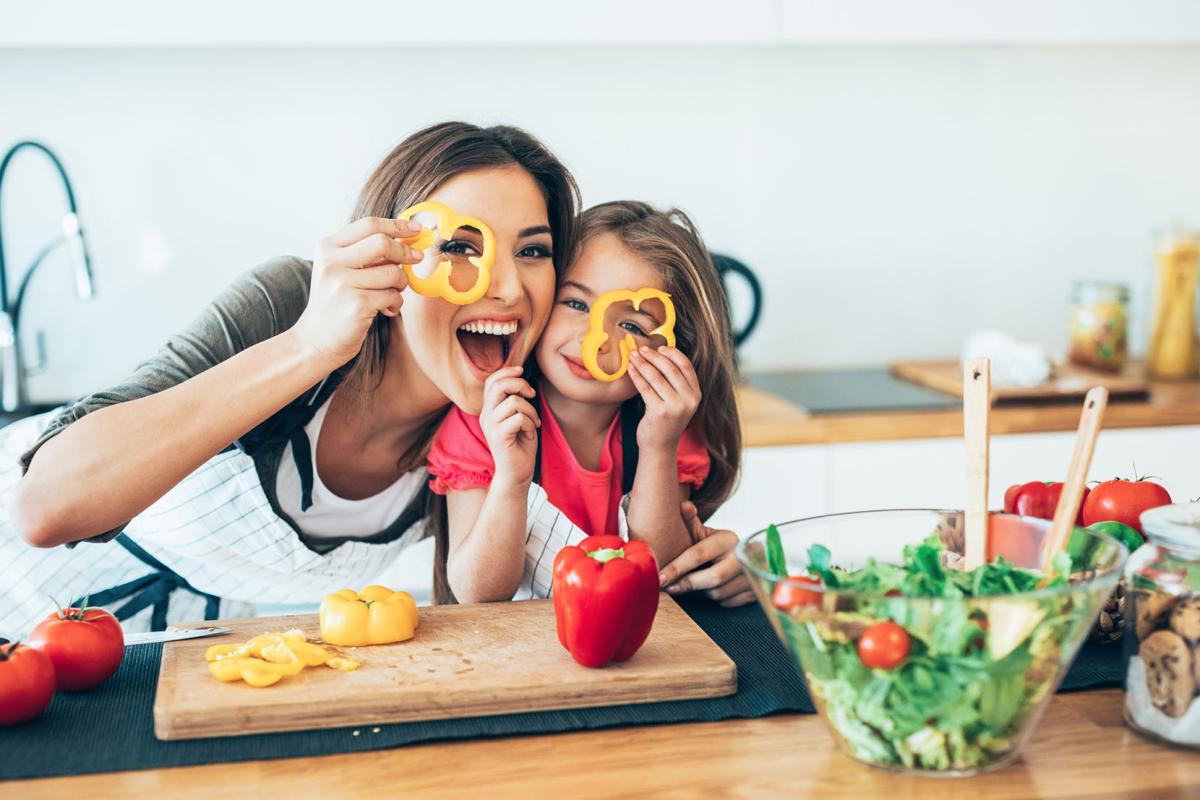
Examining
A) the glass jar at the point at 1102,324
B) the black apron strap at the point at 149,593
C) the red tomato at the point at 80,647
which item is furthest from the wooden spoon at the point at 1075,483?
the glass jar at the point at 1102,324

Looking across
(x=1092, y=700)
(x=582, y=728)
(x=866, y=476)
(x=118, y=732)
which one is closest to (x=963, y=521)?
(x=1092, y=700)

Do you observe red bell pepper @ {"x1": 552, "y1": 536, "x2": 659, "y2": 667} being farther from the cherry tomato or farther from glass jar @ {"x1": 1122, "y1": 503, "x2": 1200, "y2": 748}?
glass jar @ {"x1": 1122, "y1": 503, "x2": 1200, "y2": 748}

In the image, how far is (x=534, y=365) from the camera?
5.14 ft

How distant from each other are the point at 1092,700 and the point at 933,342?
2123mm

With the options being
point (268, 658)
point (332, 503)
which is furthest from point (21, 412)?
point (268, 658)

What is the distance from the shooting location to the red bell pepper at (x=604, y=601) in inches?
43.5

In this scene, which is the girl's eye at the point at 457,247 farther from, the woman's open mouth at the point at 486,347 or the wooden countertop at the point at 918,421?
the wooden countertop at the point at 918,421

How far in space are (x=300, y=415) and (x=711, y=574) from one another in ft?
1.85

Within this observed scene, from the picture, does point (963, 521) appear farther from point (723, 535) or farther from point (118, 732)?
point (118, 732)

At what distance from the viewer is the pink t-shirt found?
4.98ft

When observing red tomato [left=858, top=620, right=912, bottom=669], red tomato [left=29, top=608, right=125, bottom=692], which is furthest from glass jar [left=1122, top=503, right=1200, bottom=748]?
red tomato [left=29, top=608, right=125, bottom=692]

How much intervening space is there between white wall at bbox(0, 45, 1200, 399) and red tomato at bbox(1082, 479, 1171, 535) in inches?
69.6

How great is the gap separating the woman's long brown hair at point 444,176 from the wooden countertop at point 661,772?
2.14 ft

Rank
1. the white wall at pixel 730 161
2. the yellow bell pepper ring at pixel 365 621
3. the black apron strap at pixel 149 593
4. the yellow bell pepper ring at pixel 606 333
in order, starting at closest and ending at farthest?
the yellow bell pepper ring at pixel 365 621 < the yellow bell pepper ring at pixel 606 333 < the black apron strap at pixel 149 593 < the white wall at pixel 730 161
